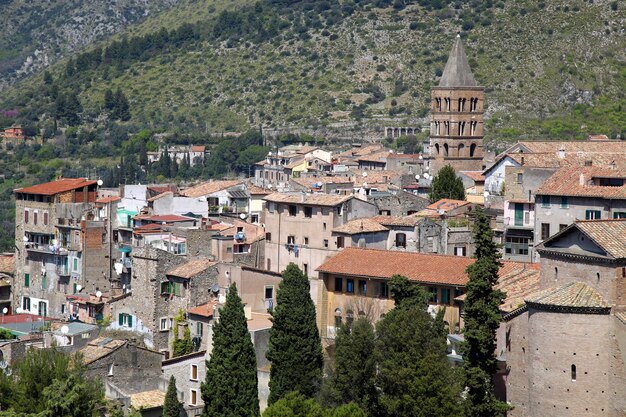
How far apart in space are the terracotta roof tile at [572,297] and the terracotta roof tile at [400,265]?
8651mm

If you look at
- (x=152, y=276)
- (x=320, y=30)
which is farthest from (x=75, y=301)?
(x=320, y=30)

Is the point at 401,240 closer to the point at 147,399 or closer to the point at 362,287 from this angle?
the point at 362,287

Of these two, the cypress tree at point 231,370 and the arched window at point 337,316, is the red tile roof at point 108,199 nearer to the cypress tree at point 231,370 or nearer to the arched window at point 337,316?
the arched window at point 337,316

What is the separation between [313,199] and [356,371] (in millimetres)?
18438

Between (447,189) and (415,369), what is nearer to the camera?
(415,369)

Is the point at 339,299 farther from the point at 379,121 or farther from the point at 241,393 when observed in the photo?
the point at 379,121

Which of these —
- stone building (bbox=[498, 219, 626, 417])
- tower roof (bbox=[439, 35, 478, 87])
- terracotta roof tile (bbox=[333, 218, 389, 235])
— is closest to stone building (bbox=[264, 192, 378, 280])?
terracotta roof tile (bbox=[333, 218, 389, 235])

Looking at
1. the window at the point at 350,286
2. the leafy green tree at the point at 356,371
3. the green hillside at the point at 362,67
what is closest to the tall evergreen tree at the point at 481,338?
the leafy green tree at the point at 356,371

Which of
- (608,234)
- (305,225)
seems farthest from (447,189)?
(608,234)

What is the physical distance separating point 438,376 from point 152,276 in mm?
20844

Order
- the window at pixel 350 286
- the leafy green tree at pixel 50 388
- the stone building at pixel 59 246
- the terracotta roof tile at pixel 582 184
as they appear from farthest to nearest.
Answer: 1. the stone building at pixel 59 246
2. the window at pixel 350 286
3. the terracotta roof tile at pixel 582 184
4. the leafy green tree at pixel 50 388

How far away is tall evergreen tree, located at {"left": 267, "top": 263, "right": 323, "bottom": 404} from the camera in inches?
2188

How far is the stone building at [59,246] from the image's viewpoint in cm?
7556

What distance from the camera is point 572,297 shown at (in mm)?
47938
